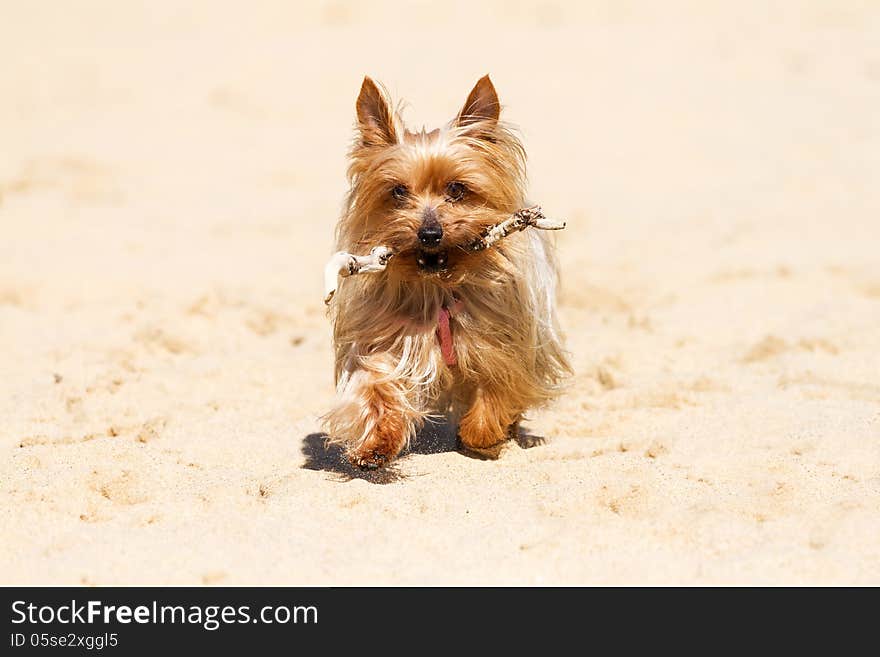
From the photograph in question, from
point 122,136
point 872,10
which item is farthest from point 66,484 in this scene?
point 872,10

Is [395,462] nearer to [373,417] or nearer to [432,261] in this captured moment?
[373,417]

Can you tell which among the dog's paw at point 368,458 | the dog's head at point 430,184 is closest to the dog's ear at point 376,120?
the dog's head at point 430,184

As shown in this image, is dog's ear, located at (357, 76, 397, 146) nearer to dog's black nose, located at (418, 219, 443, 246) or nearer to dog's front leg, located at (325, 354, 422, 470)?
dog's black nose, located at (418, 219, 443, 246)

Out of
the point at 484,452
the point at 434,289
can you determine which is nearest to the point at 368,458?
the point at 484,452

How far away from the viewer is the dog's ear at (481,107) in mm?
4582

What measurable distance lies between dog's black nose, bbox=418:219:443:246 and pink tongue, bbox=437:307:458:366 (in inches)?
15.6

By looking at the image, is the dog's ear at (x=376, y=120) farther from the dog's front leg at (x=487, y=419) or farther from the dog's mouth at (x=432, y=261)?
the dog's front leg at (x=487, y=419)

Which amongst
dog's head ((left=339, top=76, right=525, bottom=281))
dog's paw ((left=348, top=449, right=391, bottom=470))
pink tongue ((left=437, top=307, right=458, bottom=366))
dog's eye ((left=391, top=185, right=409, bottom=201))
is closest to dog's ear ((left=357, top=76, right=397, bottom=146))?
dog's head ((left=339, top=76, right=525, bottom=281))

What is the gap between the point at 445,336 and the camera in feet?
15.0

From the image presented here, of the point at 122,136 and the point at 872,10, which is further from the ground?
the point at 872,10

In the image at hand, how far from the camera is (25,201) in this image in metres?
9.82
